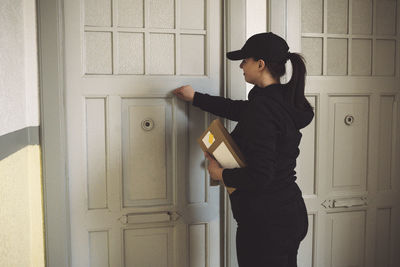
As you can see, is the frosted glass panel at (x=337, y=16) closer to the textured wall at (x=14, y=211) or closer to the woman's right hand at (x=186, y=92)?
the woman's right hand at (x=186, y=92)

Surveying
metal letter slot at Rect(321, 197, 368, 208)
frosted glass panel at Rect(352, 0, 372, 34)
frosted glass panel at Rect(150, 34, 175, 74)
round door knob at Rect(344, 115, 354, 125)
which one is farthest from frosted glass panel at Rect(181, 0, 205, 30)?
metal letter slot at Rect(321, 197, 368, 208)

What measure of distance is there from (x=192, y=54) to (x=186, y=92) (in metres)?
0.24

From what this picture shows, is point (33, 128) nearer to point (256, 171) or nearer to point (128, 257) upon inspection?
point (128, 257)

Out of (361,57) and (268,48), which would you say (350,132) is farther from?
(268,48)

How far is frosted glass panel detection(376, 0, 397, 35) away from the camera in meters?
2.04

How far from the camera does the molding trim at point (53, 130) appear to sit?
1655 millimetres

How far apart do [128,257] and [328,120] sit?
1.43 meters

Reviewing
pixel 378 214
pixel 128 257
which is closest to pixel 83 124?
pixel 128 257

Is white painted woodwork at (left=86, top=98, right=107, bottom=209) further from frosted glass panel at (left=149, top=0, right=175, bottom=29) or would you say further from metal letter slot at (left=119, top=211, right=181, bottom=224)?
frosted glass panel at (left=149, top=0, right=175, bottom=29)

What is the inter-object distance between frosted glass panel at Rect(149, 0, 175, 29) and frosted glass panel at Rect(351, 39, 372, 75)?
1120 mm

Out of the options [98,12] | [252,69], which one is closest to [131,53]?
[98,12]

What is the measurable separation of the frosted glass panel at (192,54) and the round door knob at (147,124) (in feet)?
1.08

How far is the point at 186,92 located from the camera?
1768 mm

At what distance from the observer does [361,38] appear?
2.03 m
